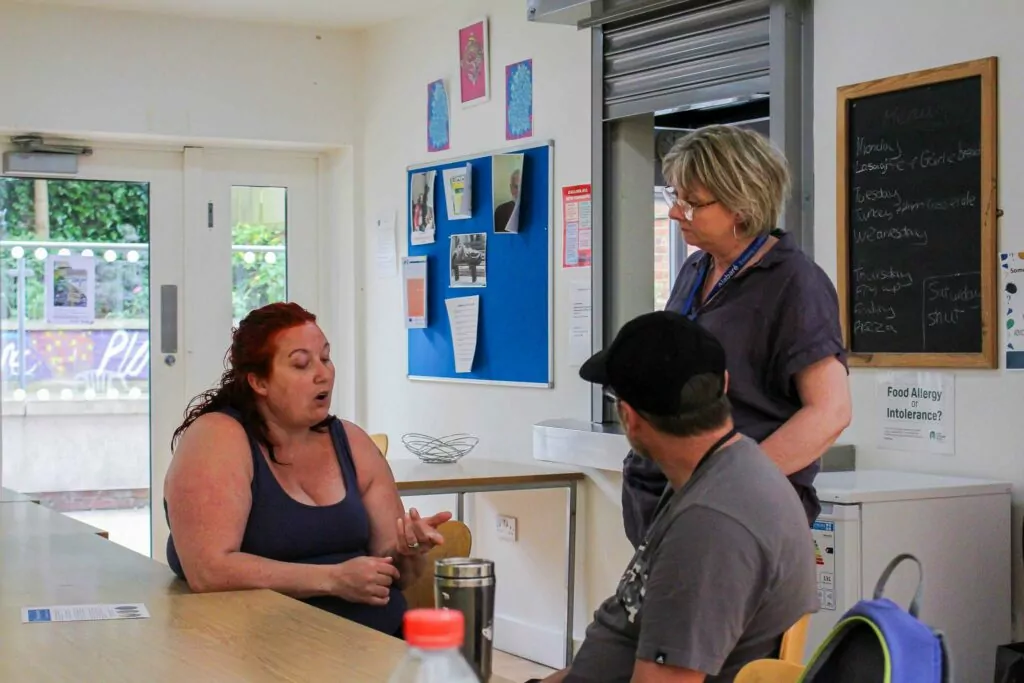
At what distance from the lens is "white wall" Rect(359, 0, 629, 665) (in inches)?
188

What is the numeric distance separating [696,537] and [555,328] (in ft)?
11.0

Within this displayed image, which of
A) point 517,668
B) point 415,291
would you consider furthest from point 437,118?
point 517,668

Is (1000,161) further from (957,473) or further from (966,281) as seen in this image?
(957,473)

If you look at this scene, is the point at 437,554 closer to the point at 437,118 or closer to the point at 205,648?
the point at 205,648

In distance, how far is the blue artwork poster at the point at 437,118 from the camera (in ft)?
18.3

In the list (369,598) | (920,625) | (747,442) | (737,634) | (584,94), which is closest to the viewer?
(920,625)

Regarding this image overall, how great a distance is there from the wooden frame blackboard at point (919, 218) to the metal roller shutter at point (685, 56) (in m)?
0.32

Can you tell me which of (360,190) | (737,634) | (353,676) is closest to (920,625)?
(737,634)

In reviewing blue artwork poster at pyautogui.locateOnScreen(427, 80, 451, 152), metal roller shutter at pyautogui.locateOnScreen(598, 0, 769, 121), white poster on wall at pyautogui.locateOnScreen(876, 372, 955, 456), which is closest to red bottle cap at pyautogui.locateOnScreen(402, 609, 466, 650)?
white poster on wall at pyautogui.locateOnScreen(876, 372, 955, 456)

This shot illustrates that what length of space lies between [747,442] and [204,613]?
89cm

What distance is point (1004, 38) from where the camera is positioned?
10.3 ft

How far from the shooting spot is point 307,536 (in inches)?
94.6

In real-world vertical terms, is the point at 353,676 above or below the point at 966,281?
below

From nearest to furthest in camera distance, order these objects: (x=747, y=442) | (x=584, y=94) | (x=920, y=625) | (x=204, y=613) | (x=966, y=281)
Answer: (x=920, y=625)
(x=747, y=442)
(x=204, y=613)
(x=966, y=281)
(x=584, y=94)
